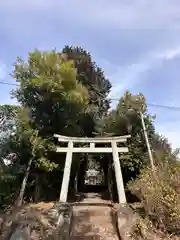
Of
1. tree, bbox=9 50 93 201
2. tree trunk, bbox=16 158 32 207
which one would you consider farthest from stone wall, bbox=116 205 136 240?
tree trunk, bbox=16 158 32 207

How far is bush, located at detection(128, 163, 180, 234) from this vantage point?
310 inches

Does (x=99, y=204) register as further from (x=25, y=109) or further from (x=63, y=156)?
(x=25, y=109)

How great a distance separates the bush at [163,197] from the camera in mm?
7875

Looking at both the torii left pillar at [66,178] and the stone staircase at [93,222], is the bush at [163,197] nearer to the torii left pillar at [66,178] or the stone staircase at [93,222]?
the stone staircase at [93,222]

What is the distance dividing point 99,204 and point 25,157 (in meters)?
4.07

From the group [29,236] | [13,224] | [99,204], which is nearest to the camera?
[29,236]

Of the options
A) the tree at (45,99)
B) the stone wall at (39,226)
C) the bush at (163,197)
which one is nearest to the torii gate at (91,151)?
the tree at (45,99)

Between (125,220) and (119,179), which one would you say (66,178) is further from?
(125,220)

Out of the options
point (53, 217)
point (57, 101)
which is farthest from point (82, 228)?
point (57, 101)

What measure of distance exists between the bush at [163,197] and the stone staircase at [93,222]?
1393mm

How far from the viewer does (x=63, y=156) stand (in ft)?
45.4

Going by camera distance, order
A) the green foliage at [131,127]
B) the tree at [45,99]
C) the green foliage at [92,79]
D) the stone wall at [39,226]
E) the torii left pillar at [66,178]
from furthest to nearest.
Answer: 1. the green foliage at [92,79]
2. the green foliage at [131,127]
3. the tree at [45,99]
4. the torii left pillar at [66,178]
5. the stone wall at [39,226]

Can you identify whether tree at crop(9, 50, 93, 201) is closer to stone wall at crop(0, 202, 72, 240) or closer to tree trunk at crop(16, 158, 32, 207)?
tree trunk at crop(16, 158, 32, 207)

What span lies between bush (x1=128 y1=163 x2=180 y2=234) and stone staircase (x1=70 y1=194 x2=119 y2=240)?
4.57 feet
